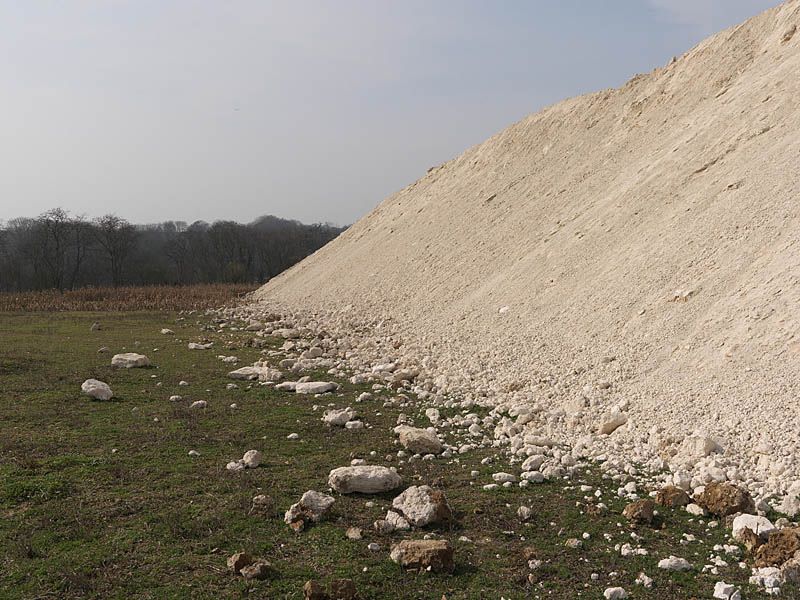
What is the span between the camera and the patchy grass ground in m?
3.92

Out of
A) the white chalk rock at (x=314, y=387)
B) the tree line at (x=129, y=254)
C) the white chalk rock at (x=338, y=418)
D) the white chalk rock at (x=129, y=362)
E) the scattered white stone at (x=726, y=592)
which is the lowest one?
the scattered white stone at (x=726, y=592)

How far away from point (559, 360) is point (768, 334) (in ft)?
8.65

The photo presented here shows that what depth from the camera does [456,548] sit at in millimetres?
4375

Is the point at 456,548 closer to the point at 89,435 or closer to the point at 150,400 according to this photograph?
the point at 89,435

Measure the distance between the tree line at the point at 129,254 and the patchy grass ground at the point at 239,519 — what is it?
40.1 meters

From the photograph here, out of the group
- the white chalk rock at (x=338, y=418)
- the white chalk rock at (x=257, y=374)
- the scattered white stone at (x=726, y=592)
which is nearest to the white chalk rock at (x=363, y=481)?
the white chalk rock at (x=338, y=418)

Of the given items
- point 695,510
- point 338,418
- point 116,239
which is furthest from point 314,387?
point 116,239

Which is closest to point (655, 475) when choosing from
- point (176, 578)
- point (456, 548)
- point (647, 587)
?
point (647, 587)

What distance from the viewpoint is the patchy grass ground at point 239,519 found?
12.9ft

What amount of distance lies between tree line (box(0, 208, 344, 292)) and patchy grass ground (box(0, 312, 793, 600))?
40088mm

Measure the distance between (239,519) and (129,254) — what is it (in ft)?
167

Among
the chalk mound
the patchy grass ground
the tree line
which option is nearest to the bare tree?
the tree line

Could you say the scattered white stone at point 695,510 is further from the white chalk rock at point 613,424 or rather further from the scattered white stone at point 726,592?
the white chalk rock at point 613,424

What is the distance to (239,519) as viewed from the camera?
481 cm
